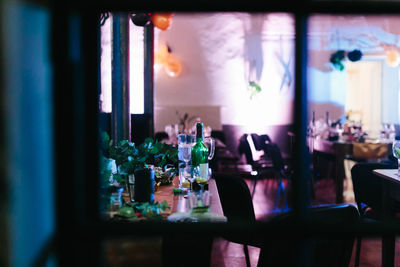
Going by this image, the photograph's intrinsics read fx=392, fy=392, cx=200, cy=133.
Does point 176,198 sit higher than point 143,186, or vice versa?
point 143,186

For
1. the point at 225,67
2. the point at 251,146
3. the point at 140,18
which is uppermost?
the point at 225,67

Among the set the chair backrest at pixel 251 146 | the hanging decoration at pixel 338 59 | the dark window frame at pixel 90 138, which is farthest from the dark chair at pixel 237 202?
the hanging decoration at pixel 338 59

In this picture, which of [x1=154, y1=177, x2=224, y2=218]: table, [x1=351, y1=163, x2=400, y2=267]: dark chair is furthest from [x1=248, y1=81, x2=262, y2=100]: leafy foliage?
[x1=154, y1=177, x2=224, y2=218]: table

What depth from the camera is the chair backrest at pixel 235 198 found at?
A: 244cm

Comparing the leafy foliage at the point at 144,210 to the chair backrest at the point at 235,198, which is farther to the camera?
the chair backrest at the point at 235,198

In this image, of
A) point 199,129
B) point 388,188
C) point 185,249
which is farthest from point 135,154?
point 388,188

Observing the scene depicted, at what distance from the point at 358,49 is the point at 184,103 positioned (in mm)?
3719

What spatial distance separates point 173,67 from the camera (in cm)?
745

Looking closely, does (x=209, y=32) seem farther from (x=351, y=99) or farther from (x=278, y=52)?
(x=351, y=99)

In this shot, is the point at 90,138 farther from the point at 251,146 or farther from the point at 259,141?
the point at 259,141

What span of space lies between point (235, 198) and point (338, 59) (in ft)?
19.9

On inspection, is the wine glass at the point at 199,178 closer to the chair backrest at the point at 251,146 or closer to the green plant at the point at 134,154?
the green plant at the point at 134,154

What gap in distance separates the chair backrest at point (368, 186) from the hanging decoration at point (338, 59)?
16.4 feet

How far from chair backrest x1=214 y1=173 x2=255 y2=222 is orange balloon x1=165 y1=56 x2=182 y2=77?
16.8ft
